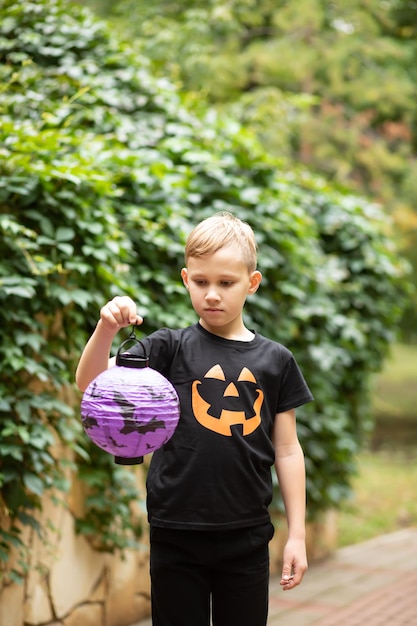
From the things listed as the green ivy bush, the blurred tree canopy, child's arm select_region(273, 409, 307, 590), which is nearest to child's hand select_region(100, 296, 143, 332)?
child's arm select_region(273, 409, 307, 590)

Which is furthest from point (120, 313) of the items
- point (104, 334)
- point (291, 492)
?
point (291, 492)

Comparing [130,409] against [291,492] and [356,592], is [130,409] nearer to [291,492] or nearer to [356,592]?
[291,492]

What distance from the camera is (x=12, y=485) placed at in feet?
11.0

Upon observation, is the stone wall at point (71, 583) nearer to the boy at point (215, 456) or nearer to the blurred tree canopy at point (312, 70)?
the boy at point (215, 456)

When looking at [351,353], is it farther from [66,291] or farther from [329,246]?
[66,291]

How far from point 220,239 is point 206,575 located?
35.9 inches

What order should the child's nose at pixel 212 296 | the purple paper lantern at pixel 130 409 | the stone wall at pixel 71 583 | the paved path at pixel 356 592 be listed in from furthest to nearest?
the paved path at pixel 356 592 → the stone wall at pixel 71 583 → the child's nose at pixel 212 296 → the purple paper lantern at pixel 130 409

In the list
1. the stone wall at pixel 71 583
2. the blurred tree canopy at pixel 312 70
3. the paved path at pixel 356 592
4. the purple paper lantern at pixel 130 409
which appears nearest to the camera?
the purple paper lantern at pixel 130 409

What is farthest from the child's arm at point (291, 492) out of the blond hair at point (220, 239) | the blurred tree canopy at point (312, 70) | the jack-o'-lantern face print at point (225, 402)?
the blurred tree canopy at point (312, 70)

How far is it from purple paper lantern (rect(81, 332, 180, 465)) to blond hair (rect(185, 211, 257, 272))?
351mm

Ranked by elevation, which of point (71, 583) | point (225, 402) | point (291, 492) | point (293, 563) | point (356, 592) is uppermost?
point (225, 402)

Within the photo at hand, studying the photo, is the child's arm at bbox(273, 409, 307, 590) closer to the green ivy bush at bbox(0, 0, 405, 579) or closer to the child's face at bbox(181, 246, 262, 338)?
the child's face at bbox(181, 246, 262, 338)

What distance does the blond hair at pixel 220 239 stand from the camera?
2252 millimetres

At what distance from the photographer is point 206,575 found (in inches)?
92.5
